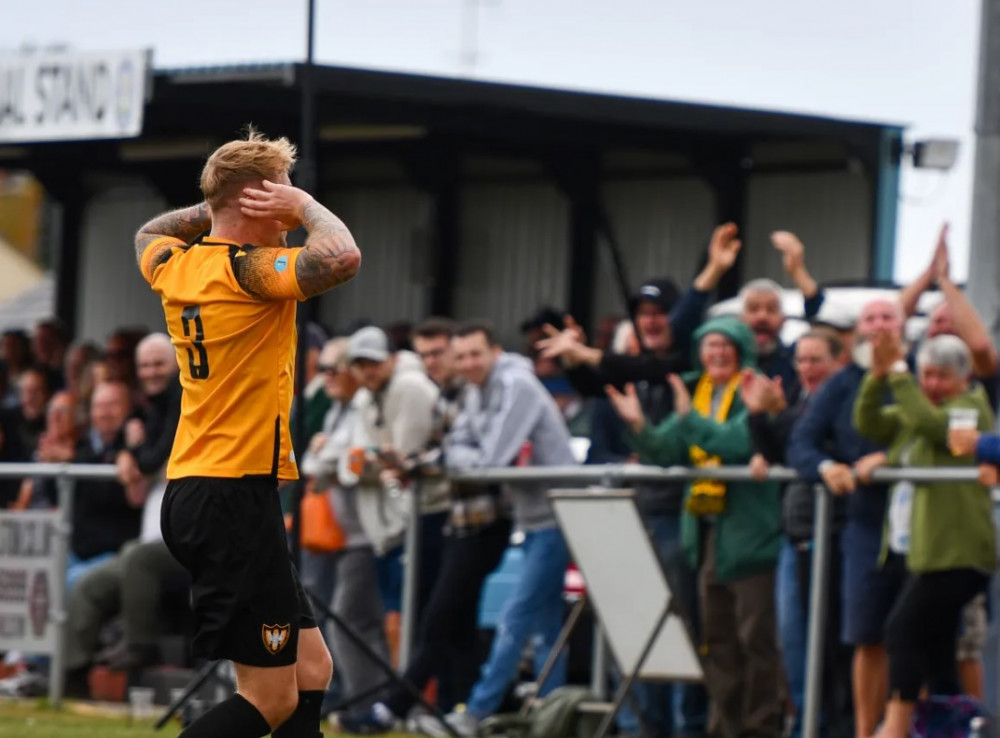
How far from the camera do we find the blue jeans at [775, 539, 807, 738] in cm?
1080

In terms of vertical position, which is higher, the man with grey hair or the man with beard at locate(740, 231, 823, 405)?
the man with beard at locate(740, 231, 823, 405)

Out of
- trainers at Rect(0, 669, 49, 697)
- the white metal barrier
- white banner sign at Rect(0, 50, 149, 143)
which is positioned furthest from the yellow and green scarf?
white banner sign at Rect(0, 50, 149, 143)

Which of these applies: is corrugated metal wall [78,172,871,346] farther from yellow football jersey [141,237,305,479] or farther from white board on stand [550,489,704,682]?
yellow football jersey [141,237,305,479]

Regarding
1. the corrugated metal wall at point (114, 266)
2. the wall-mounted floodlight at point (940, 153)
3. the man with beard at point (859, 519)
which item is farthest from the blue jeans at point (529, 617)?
the corrugated metal wall at point (114, 266)

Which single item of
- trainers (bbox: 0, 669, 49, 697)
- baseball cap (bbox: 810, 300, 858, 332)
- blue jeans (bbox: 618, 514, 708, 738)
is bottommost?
trainers (bbox: 0, 669, 49, 697)

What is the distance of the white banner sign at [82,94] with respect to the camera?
16.4 metres

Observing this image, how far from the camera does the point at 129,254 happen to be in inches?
965

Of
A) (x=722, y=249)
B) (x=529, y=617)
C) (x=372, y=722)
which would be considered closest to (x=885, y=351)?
(x=722, y=249)

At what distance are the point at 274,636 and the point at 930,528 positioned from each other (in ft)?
12.6

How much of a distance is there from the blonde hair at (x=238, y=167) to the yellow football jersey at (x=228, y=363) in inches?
6.6

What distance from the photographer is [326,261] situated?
6922 mm

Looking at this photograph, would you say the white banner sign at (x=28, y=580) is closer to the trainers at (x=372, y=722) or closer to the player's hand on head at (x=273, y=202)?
the trainers at (x=372, y=722)

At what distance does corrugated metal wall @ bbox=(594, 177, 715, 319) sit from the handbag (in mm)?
9878

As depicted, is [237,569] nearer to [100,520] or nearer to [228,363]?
[228,363]
